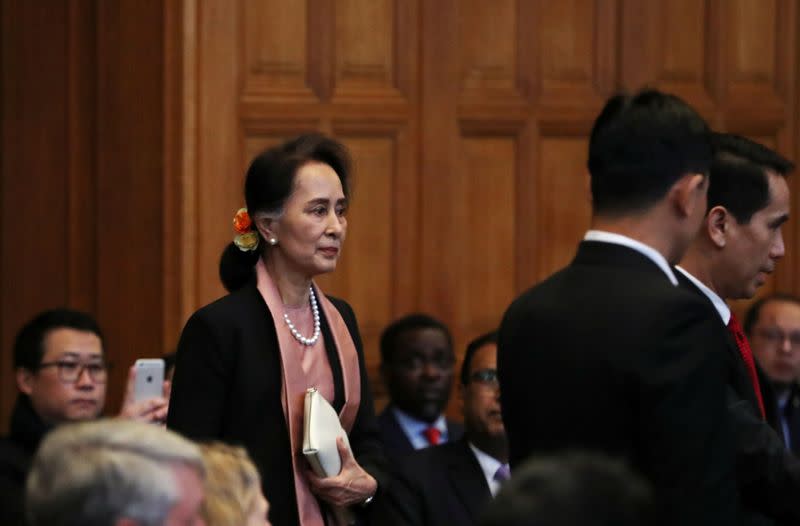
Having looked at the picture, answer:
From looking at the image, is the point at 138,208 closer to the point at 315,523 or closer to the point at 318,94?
the point at 318,94

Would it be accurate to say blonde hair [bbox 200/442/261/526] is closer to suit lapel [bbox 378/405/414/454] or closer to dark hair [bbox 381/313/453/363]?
suit lapel [bbox 378/405/414/454]

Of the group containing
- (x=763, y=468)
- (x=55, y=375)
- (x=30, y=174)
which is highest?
(x=30, y=174)

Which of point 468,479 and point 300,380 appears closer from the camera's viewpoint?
point 300,380

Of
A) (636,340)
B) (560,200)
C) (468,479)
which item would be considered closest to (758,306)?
(560,200)

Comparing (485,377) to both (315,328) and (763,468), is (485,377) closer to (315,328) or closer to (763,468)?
(315,328)

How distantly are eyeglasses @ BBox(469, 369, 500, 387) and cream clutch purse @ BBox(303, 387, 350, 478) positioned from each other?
1.60 metres

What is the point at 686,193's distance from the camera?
2.82 meters

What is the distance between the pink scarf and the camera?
373cm

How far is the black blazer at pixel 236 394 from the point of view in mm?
3691

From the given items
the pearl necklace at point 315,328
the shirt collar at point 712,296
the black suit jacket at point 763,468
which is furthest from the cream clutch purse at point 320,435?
the black suit jacket at point 763,468

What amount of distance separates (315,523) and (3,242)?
11.5 ft

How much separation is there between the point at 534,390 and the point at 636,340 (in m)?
0.23

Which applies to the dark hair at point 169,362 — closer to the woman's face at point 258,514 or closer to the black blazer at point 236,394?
the black blazer at point 236,394

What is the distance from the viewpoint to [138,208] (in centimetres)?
644
